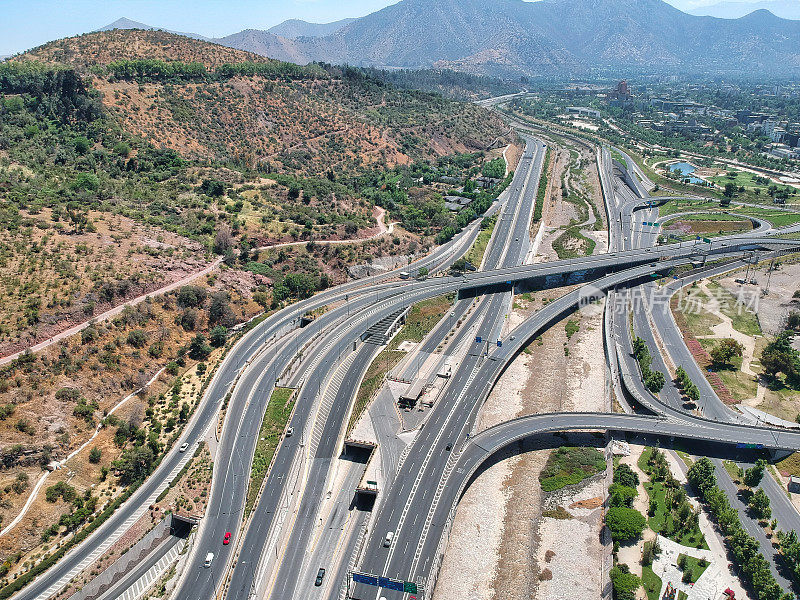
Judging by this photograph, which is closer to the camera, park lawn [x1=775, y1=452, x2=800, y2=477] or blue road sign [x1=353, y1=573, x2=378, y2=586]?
blue road sign [x1=353, y1=573, x2=378, y2=586]

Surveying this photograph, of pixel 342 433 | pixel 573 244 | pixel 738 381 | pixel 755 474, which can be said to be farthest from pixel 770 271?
pixel 342 433

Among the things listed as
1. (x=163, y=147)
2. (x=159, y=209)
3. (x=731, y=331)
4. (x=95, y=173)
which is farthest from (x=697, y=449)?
(x=163, y=147)

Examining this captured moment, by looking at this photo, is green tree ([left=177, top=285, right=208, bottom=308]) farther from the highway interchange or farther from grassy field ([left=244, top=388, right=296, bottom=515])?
grassy field ([left=244, top=388, right=296, bottom=515])

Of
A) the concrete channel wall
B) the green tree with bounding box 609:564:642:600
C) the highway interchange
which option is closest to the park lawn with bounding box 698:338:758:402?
the highway interchange

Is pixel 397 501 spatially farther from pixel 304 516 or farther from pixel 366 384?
pixel 366 384

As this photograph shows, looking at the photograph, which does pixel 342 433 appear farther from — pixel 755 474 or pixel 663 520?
pixel 755 474

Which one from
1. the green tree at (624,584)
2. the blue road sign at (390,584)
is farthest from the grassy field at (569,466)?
the blue road sign at (390,584)

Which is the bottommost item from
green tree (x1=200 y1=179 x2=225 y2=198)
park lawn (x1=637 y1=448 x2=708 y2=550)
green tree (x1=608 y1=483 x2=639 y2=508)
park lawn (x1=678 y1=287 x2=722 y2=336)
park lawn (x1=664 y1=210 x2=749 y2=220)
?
park lawn (x1=637 y1=448 x2=708 y2=550)
